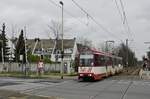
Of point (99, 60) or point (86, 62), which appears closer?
point (86, 62)

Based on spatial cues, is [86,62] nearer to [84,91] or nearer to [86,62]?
[86,62]

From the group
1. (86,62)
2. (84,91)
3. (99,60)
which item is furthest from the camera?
(99,60)

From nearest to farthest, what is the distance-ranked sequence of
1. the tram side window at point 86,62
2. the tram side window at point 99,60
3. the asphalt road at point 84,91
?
the asphalt road at point 84,91, the tram side window at point 86,62, the tram side window at point 99,60

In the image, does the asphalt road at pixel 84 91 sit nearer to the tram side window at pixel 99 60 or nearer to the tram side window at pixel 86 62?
the tram side window at pixel 86 62

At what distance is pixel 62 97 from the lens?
2097cm

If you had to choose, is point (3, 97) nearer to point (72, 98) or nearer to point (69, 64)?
point (72, 98)

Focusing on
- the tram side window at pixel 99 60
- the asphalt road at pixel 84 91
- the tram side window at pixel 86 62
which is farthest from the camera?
the tram side window at pixel 99 60

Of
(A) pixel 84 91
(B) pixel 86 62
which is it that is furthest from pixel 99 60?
(A) pixel 84 91

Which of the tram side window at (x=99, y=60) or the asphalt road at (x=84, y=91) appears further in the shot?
the tram side window at (x=99, y=60)

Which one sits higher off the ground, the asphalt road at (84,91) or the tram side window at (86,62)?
the tram side window at (86,62)

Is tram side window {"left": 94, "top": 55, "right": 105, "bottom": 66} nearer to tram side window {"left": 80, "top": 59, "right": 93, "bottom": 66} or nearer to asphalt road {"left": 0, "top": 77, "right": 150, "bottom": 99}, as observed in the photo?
tram side window {"left": 80, "top": 59, "right": 93, "bottom": 66}

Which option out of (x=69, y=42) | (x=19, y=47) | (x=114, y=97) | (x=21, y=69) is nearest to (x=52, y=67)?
(x=21, y=69)

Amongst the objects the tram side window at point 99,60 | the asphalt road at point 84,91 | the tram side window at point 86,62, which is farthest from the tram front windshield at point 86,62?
the asphalt road at point 84,91

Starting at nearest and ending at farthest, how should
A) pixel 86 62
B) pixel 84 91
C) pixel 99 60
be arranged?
1. pixel 84 91
2. pixel 86 62
3. pixel 99 60
